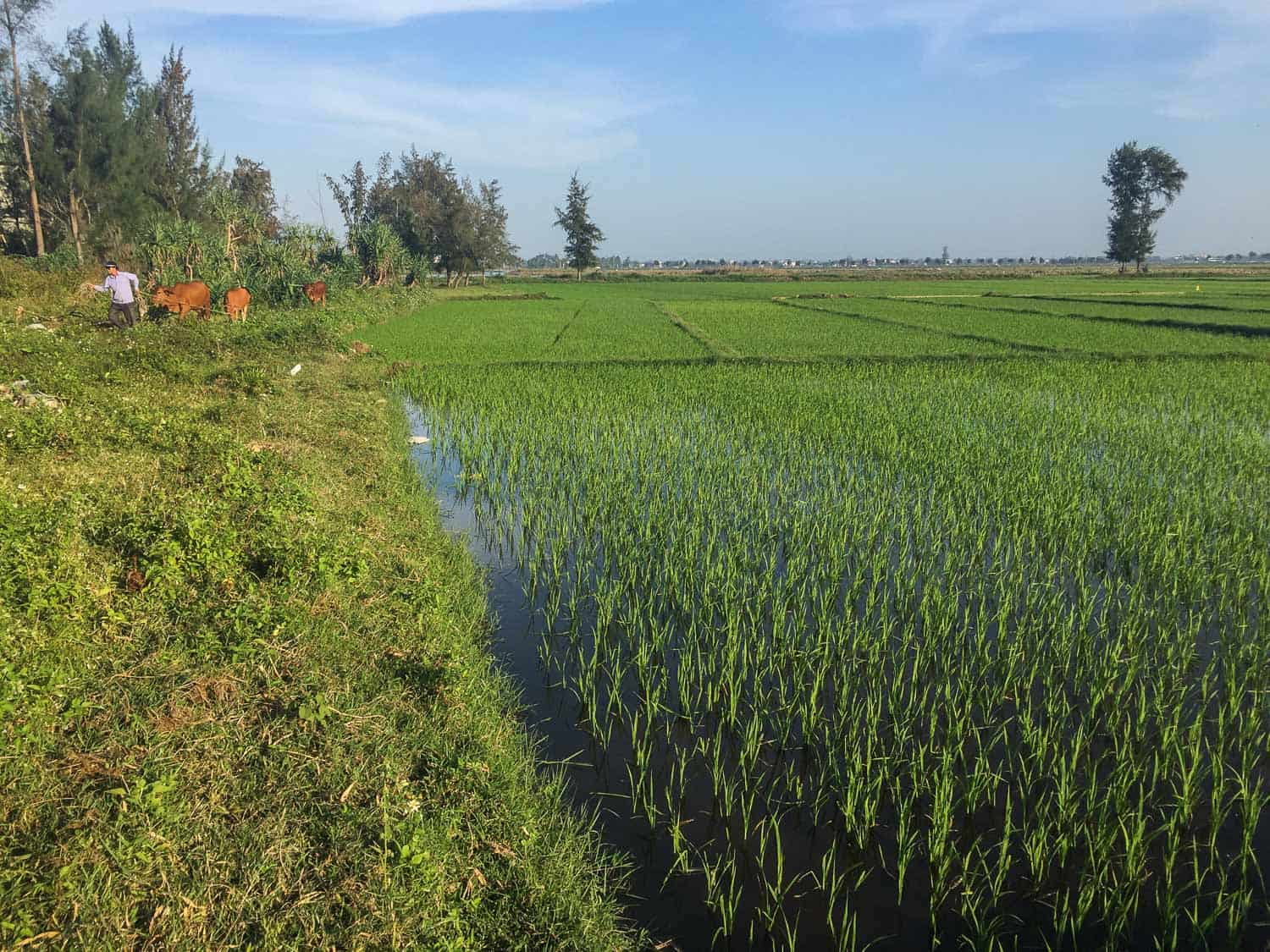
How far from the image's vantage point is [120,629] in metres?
3.48

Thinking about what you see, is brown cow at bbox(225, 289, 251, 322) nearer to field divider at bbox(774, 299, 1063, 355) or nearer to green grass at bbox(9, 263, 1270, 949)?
green grass at bbox(9, 263, 1270, 949)

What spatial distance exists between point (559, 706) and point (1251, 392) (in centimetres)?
1178

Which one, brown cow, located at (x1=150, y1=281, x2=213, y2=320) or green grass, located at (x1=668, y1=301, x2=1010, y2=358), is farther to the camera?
green grass, located at (x1=668, y1=301, x2=1010, y2=358)

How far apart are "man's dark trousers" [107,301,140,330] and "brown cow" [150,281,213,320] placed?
2030 mm

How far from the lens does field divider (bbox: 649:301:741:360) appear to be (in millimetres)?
15141

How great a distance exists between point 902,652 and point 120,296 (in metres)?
12.0

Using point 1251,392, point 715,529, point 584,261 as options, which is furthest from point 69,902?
point 584,261

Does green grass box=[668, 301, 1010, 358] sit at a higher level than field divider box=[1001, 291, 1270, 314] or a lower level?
lower

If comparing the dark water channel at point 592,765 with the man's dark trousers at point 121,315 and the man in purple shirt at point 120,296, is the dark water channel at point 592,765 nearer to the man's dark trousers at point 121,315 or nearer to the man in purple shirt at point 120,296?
the man in purple shirt at point 120,296

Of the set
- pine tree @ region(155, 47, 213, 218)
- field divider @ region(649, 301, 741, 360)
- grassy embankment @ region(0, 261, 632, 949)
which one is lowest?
grassy embankment @ region(0, 261, 632, 949)

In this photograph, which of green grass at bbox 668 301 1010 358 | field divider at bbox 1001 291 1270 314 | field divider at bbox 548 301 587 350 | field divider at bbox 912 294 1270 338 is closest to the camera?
green grass at bbox 668 301 1010 358

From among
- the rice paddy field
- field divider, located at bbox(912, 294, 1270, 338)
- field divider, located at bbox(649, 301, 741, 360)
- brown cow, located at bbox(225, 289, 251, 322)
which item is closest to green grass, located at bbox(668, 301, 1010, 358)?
field divider, located at bbox(649, 301, 741, 360)

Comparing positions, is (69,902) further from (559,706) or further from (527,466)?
(527,466)

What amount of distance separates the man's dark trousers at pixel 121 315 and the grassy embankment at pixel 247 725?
21.1ft
